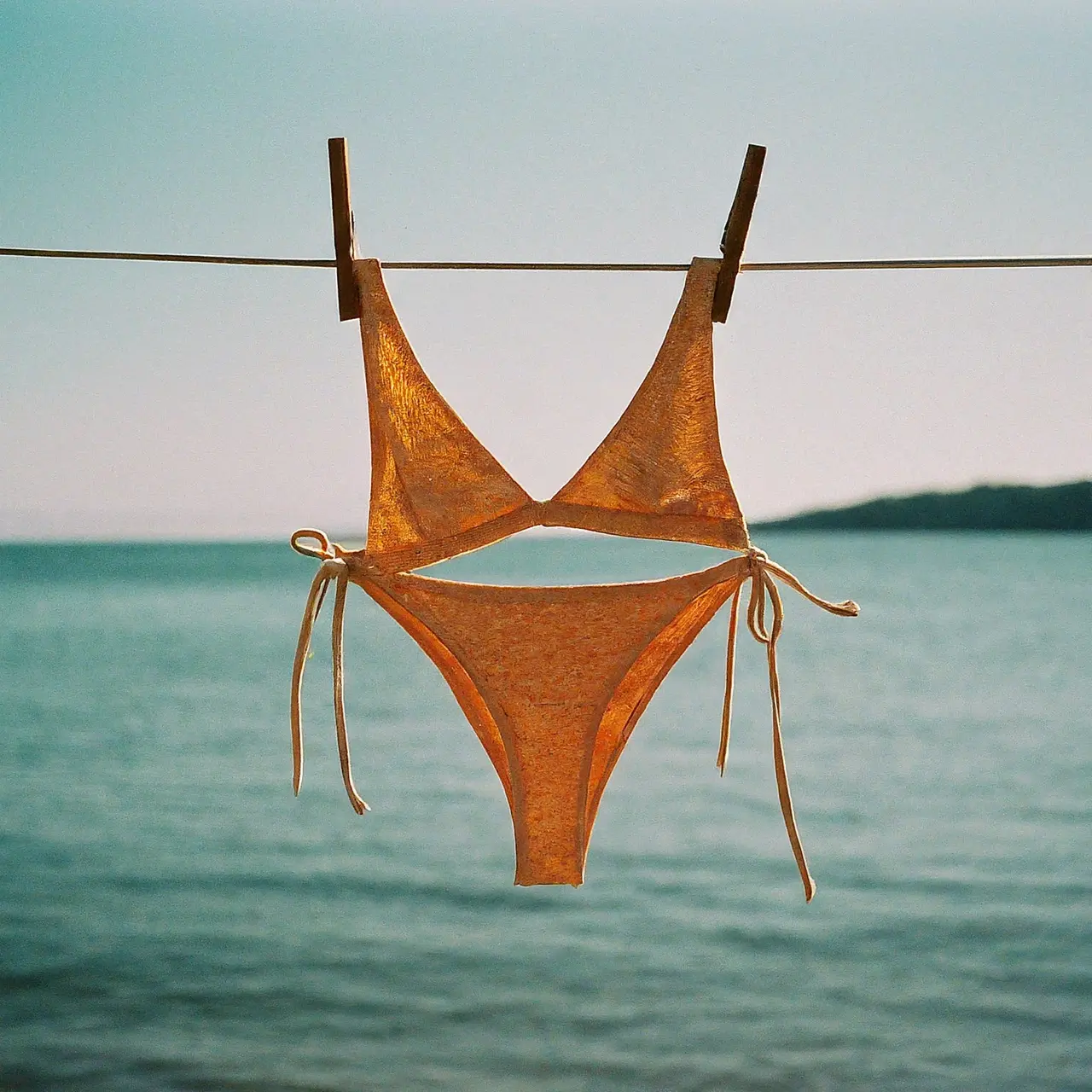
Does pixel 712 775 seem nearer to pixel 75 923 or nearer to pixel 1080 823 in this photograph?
pixel 1080 823

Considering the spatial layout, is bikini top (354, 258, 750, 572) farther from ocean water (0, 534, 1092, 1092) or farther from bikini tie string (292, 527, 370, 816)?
ocean water (0, 534, 1092, 1092)

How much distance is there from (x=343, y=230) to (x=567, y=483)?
23.9 inches

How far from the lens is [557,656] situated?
2.53 metres

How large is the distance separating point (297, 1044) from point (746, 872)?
4.97m

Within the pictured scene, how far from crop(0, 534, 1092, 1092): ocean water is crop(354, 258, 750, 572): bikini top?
19.6 ft

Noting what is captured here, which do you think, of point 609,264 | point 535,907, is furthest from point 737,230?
point 535,907

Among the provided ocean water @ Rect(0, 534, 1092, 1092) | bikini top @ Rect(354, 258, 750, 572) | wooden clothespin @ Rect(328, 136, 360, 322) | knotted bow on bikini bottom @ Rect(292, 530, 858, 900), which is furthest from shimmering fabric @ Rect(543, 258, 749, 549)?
ocean water @ Rect(0, 534, 1092, 1092)

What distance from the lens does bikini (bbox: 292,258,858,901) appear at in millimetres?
2338

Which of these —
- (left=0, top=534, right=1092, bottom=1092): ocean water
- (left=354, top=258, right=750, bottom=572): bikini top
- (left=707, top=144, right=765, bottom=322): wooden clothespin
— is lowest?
(left=0, top=534, right=1092, bottom=1092): ocean water

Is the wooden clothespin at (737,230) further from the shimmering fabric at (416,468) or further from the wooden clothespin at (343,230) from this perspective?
the wooden clothespin at (343,230)

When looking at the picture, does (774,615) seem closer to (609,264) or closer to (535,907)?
(609,264)

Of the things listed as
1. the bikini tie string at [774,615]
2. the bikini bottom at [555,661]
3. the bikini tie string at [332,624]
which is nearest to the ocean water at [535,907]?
the bikini bottom at [555,661]

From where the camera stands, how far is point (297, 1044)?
8.08m

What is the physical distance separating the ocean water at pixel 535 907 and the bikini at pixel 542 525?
5678 millimetres
